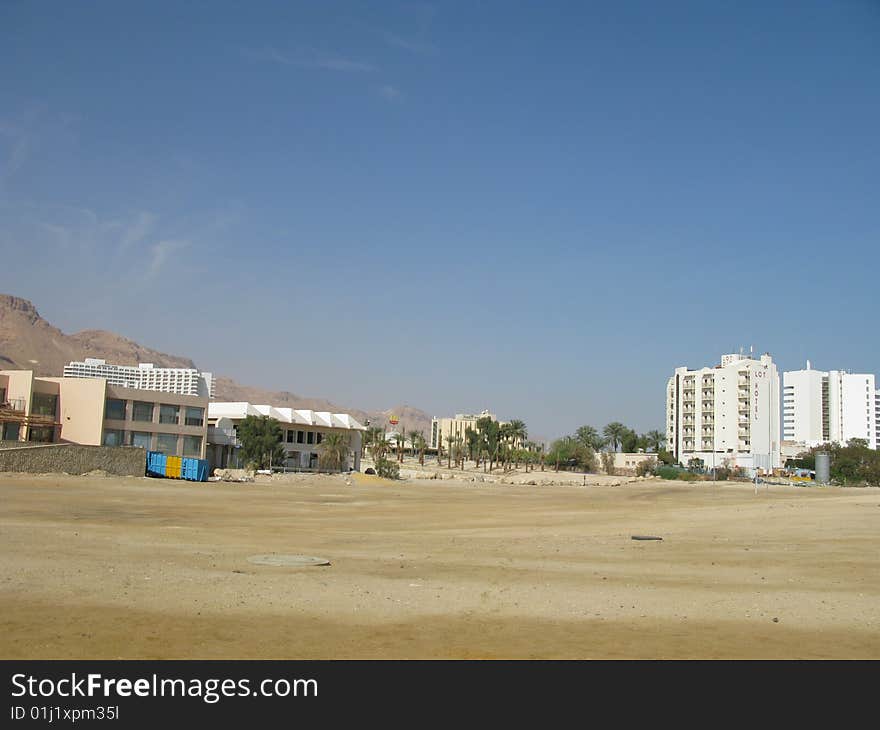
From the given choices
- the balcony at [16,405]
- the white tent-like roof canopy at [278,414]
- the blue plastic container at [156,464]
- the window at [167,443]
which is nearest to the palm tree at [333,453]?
the white tent-like roof canopy at [278,414]

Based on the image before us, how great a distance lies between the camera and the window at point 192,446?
7828 cm

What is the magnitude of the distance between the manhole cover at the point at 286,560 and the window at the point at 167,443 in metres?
60.7

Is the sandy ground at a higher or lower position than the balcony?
lower

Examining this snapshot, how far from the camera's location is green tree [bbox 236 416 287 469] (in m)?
85.0

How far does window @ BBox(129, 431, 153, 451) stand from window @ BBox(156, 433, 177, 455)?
35.5 inches

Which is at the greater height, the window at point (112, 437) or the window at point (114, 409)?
the window at point (114, 409)

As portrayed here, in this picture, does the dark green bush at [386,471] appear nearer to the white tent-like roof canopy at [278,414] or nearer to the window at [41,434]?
the white tent-like roof canopy at [278,414]

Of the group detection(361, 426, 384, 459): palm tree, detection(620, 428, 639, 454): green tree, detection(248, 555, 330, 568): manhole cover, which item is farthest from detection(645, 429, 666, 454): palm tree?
detection(248, 555, 330, 568): manhole cover

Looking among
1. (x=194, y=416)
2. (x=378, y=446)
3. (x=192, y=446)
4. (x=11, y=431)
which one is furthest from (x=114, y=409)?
(x=378, y=446)

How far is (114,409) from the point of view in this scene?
235 feet

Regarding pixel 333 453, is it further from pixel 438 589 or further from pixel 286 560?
pixel 438 589

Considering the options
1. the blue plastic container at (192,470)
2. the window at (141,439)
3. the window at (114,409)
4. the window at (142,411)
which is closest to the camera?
the blue plastic container at (192,470)

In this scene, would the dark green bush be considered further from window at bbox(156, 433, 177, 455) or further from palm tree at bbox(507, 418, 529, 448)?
palm tree at bbox(507, 418, 529, 448)
